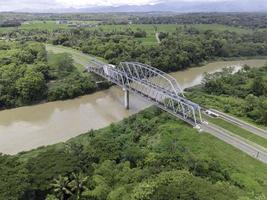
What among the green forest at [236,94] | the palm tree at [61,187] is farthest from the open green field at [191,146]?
the green forest at [236,94]

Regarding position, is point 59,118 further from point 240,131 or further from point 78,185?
point 240,131

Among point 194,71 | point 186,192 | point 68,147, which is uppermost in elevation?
point 186,192

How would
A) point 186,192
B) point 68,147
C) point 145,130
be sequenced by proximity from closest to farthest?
point 186,192
point 68,147
point 145,130

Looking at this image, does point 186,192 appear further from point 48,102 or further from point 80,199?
point 48,102

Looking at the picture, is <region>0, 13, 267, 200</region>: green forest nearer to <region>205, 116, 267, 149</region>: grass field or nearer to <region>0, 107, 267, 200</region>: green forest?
<region>0, 107, 267, 200</region>: green forest

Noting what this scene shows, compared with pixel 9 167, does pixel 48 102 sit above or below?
below

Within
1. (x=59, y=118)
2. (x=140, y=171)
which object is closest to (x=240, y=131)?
(x=140, y=171)

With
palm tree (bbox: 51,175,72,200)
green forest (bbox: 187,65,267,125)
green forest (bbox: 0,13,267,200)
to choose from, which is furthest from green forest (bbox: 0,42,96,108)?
palm tree (bbox: 51,175,72,200)

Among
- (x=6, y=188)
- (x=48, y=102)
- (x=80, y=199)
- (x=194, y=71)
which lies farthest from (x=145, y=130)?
(x=194, y=71)
